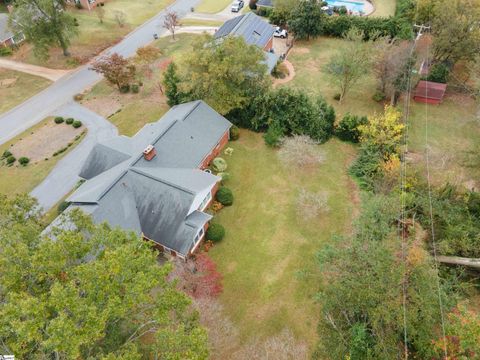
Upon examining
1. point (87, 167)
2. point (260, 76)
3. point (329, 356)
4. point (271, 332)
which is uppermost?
point (260, 76)

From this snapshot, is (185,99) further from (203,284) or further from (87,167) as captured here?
(203,284)

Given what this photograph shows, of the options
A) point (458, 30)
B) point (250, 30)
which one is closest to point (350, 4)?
point (250, 30)

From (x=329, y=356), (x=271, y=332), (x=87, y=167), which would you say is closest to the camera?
(x=329, y=356)

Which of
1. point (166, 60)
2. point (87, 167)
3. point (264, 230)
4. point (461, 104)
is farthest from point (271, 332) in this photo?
point (166, 60)

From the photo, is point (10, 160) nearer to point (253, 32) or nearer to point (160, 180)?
point (160, 180)

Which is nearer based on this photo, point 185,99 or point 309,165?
point 309,165

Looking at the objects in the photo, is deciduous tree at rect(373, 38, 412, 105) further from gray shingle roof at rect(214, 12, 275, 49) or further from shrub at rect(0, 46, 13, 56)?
shrub at rect(0, 46, 13, 56)

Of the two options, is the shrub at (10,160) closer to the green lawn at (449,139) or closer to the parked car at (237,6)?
the green lawn at (449,139)
